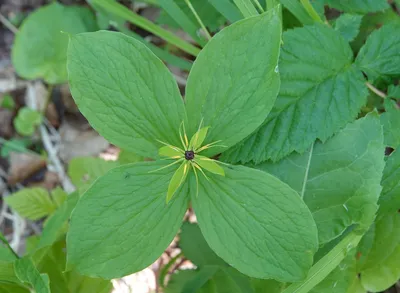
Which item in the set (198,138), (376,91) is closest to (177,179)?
(198,138)

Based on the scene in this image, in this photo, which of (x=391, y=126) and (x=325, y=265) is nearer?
(x=325, y=265)

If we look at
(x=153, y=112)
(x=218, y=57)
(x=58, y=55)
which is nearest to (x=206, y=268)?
(x=153, y=112)

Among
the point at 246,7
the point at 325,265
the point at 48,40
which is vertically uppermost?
the point at 48,40

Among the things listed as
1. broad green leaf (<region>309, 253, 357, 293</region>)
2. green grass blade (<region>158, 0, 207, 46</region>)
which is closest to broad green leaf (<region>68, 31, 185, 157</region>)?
green grass blade (<region>158, 0, 207, 46</region>)

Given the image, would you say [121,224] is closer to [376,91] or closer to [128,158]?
[128,158]

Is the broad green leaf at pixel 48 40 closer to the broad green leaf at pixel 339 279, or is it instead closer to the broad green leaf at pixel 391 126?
the broad green leaf at pixel 391 126

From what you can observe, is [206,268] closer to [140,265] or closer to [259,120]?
[140,265]

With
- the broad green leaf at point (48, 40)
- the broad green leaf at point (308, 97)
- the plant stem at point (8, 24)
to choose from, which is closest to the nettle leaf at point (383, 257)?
the broad green leaf at point (308, 97)
